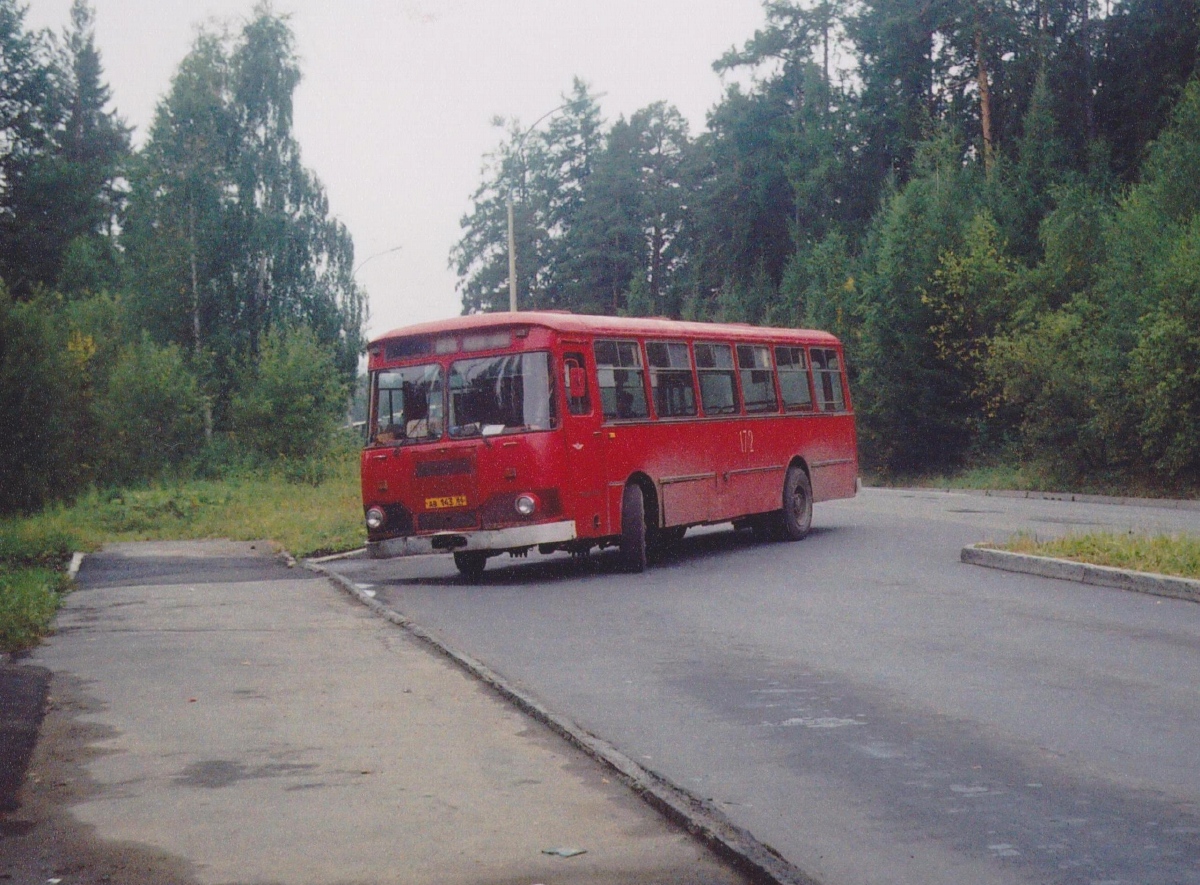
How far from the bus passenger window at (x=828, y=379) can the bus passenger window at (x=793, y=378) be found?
0.38 m

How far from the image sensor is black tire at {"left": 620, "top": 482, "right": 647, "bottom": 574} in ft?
57.3

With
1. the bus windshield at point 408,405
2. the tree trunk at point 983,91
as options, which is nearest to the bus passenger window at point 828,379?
the bus windshield at point 408,405

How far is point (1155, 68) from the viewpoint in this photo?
5875 cm

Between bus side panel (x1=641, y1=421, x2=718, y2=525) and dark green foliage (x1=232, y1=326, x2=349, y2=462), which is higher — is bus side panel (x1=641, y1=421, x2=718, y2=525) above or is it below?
below

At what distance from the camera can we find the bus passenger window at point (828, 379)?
913 inches

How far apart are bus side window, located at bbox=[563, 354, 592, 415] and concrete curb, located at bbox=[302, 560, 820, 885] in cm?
716

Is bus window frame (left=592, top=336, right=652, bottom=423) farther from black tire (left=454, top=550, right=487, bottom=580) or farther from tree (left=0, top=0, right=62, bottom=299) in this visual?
tree (left=0, top=0, right=62, bottom=299)

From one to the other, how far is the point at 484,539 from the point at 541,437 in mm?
1289

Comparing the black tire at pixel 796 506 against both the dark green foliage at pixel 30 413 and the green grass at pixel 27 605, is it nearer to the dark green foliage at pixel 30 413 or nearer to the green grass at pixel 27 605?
the green grass at pixel 27 605

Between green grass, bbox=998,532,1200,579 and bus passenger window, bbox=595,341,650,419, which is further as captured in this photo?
bus passenger window, bbox=595,341,650,419

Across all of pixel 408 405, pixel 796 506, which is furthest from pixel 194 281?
pixel 408 405

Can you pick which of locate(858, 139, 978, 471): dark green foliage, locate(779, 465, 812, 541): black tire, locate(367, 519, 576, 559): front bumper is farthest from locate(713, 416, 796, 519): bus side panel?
locate(858, 139, 978, 471): dark green foliage

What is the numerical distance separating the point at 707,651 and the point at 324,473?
3390cm

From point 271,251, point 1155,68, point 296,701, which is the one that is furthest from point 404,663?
point 1155,68
